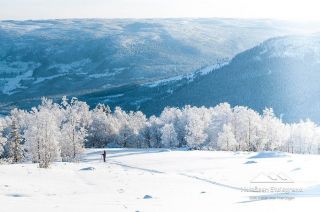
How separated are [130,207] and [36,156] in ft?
211

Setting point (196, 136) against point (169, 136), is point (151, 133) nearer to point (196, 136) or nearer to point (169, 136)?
point (169, 136)

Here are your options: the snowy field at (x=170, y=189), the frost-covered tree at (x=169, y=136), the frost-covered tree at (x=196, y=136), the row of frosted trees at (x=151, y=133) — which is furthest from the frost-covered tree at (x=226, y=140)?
the snowy field at (x=170, y=189)

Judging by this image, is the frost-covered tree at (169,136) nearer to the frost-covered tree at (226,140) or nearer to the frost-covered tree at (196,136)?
the frost-covered tree at (196,136)

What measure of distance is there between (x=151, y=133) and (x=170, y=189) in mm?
113828

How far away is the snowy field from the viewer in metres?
25.3

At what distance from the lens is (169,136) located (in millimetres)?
133500

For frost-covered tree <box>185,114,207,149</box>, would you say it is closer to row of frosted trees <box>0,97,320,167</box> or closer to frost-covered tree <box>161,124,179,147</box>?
row of frosted trees <box>0,97,320,167</box>

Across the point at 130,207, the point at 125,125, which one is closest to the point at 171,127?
the point at 125,125

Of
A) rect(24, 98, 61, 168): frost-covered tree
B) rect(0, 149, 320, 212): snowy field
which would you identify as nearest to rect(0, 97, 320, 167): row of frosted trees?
rect(24, 98, 61, 168): frost-covered tree

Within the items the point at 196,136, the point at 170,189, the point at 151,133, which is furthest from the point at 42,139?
the point at 151,133

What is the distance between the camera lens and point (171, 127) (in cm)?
13450

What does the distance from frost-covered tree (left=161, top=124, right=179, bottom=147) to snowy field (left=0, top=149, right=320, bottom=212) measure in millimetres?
80046

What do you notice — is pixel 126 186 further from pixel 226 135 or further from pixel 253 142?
pixel 253 142

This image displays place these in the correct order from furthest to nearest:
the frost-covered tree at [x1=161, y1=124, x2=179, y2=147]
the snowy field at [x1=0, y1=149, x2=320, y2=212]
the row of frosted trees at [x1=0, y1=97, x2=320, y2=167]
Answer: the frost-covered tree at [x1=161, y1=124, x2=179, y2=147], the row of frosted trees at [x1=0, y1=97, x2=320, y2=167], the snowy field at [x1=0, y1=149, x2=320, y2=212]
